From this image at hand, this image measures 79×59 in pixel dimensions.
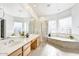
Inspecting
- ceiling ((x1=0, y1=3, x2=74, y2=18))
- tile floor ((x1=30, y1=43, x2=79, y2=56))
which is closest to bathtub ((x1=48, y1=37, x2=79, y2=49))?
tile floor ((x1=30, y1=43, x2=79, y2=56))

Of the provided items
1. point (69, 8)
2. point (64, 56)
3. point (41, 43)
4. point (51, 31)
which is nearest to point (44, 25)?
point (51, 31)

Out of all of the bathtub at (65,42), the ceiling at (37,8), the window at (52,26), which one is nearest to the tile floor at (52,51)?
the bathtub at (65,42)

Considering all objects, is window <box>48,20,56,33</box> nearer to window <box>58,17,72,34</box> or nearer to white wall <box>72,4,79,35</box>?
window <box>58,17,72,34</box>

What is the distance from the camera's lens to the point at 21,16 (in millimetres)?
1809

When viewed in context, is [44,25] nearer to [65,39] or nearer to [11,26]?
[65,39]

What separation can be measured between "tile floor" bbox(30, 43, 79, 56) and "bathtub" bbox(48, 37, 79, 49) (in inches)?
2.7

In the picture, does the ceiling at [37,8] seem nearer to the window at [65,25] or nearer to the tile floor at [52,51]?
the window at [65,25]

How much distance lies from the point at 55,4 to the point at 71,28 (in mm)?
484

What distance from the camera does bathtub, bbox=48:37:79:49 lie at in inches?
66.7

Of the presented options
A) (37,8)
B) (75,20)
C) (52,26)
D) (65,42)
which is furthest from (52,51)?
(37,8)

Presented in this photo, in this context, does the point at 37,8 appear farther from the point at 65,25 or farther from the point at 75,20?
the point at 75,20

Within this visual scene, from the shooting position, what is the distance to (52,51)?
1798 mm

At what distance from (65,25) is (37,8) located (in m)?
0.58

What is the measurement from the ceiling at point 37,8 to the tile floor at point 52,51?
0.61m
